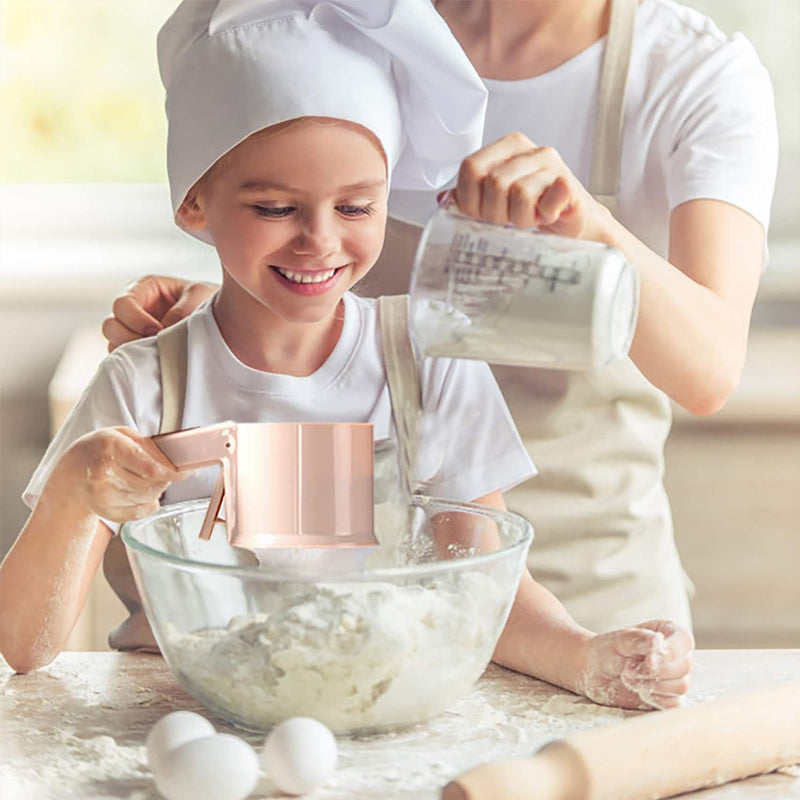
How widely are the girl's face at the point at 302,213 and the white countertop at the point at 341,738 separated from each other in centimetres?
26

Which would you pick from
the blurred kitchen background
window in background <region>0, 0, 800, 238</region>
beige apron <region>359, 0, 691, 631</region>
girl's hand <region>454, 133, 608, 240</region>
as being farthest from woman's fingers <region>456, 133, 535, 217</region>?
window in background <region>0, 0, 800, 238</region>

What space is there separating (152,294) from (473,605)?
50 cm

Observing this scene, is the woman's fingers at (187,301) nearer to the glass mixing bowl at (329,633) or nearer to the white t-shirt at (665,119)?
the white t-shirt at (665,119)

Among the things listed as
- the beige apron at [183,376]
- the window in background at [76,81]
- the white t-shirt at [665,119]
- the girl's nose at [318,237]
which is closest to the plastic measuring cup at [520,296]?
the girl's nose at [318,237]

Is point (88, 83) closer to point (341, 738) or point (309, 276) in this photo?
point (309, 276)

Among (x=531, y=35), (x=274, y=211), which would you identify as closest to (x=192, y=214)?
(x=274, y=211)

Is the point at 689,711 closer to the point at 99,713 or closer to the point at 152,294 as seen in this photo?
the point at 99,713

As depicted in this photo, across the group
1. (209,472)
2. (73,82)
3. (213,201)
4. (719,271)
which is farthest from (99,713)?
(73,82)

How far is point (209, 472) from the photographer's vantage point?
92cm

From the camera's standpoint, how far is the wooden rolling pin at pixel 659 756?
575 mm

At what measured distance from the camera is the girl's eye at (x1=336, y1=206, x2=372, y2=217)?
0.85 metres

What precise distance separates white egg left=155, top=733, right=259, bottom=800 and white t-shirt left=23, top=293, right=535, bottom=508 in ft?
1.10

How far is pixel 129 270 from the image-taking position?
6.17 ft

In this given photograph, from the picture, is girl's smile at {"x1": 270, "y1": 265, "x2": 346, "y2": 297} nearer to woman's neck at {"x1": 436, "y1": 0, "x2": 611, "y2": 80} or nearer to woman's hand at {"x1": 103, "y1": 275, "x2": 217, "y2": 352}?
woman's hand at {"x1": 103, "y1": 275, "x2": 217, "y2": 352}
